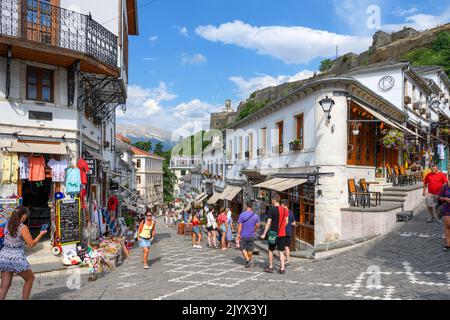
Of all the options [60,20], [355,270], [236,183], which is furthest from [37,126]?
[236,183]

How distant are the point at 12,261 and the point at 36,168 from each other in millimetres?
5225

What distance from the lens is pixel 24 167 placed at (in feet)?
33.4

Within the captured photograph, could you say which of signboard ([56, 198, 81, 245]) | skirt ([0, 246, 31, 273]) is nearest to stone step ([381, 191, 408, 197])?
signboard ([56, 198, 81, 245])

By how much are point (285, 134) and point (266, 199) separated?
421 centimetres

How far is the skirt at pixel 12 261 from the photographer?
5.68 meters

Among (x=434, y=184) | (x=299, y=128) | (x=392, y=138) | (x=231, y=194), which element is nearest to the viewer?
(x=434, y=184)

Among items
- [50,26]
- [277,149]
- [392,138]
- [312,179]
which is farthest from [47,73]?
[392,138]

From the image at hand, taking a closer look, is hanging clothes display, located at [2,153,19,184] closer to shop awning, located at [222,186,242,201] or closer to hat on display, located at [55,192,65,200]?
hat on display, located at [55,192,65,200]

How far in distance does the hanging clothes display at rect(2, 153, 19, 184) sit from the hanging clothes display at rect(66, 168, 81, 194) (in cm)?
135

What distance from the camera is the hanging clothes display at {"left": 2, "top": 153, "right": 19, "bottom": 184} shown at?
387 inches

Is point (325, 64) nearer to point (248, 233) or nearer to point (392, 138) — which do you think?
point (392, 138)

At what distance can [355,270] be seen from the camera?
8180mm

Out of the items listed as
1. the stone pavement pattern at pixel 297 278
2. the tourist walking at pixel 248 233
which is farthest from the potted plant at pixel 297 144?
the tourist walking at pixel 248 233
